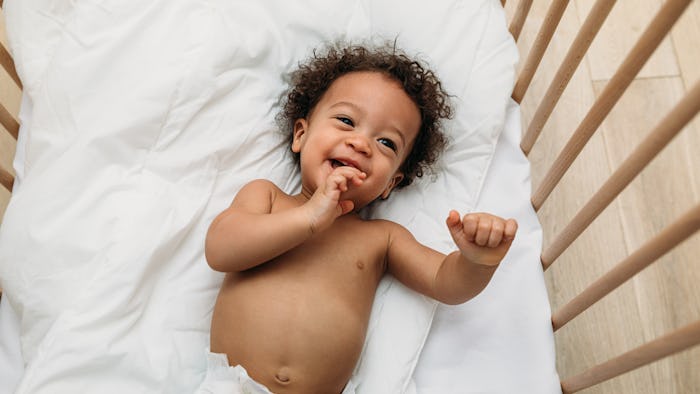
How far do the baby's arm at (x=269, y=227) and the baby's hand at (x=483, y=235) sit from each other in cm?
15

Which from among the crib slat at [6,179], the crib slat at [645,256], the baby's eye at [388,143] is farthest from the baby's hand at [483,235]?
the crib slat at [6,179]

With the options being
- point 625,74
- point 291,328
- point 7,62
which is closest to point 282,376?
point 291,328

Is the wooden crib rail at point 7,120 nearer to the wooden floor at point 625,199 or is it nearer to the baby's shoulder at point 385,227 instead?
the baby's shoulder at point 385,227

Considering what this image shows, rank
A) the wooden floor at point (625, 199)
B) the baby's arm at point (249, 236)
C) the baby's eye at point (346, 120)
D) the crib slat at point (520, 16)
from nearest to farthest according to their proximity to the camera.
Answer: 1. the baby's arm at point (249, 236)
2. the baby's eye at point (346, 120)
3. the crib slat at point (520, 16)
4. the wooden floor at point (625, 199)

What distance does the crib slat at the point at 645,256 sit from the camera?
1.88 ft

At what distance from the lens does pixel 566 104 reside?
1398mm

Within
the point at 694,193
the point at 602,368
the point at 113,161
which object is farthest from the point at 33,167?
the point at 694,193

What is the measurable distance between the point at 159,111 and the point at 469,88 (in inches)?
21.2

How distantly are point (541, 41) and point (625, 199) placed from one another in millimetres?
557

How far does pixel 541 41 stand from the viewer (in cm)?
94

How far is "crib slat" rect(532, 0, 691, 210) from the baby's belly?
1.24ft

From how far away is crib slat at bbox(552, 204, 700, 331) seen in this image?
1.88 feet

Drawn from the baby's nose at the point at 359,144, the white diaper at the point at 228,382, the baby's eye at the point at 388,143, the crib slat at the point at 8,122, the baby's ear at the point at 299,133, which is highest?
the baby's nose at the point at 359,144

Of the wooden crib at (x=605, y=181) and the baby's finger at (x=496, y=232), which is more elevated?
the baby's finger at (x=496, y=232)
